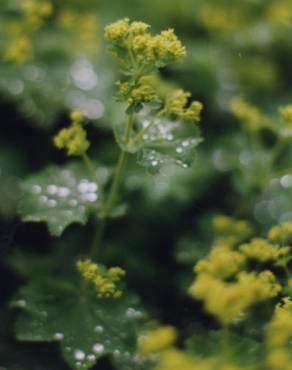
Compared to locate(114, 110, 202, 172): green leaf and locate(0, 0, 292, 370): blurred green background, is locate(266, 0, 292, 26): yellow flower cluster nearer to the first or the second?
locate(0, 0, 292, 370): blurred green background

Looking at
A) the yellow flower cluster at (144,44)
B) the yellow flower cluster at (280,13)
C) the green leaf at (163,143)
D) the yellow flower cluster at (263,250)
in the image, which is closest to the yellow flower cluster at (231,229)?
the yellow flower cluster at (263,250)

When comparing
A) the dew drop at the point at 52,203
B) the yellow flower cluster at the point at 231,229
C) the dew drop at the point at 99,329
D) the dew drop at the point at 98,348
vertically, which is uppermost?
the yellow flower cluster at the point at 231,229

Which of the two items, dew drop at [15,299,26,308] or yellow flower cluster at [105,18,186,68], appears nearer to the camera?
yellow flower cluster at [105,18,186,68]

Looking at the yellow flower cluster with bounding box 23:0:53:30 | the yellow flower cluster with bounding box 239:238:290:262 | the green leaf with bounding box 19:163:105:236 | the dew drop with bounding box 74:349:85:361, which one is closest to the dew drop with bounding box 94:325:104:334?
the dew drop with bounding box 74:349:85:361

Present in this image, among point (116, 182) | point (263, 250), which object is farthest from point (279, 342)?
point (116, 182)

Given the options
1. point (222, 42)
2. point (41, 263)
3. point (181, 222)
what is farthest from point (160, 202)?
point (222, 42)

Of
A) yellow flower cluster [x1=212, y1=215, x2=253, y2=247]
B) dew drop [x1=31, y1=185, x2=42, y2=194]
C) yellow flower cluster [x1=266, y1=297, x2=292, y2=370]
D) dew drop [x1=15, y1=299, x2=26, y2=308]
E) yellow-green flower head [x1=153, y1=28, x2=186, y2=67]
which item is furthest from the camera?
yellow flower cluster [x1=212, y1=215, x2=253, y2=247]

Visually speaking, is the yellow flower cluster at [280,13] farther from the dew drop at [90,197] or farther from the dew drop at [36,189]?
the dew drop at [36,189]

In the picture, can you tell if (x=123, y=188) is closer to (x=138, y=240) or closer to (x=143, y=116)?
(x=138, y=240)
